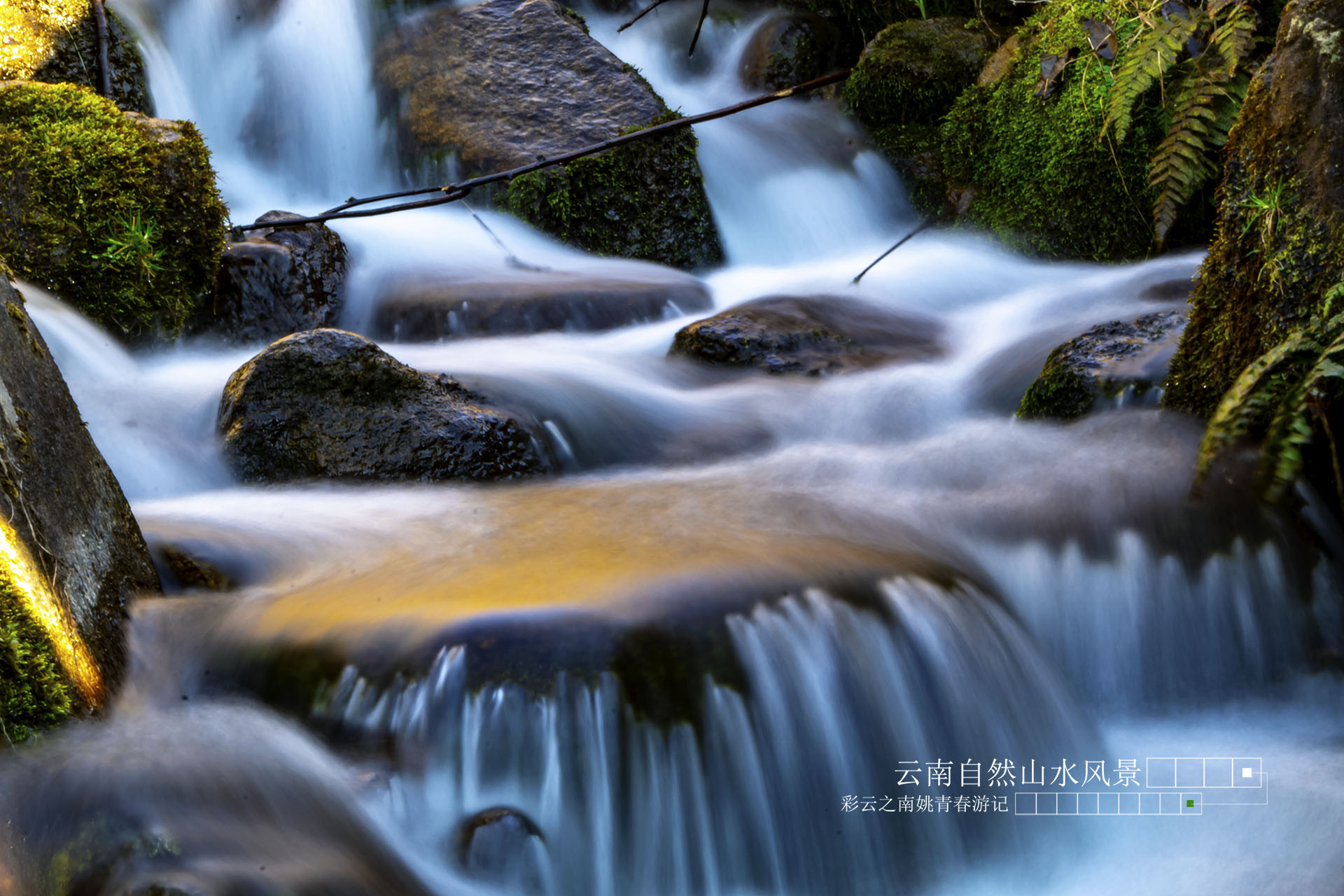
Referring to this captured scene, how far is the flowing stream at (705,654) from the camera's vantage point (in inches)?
87.6

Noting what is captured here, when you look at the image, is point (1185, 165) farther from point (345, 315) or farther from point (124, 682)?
point (124, 682)

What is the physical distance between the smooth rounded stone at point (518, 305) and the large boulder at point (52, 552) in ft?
8.98

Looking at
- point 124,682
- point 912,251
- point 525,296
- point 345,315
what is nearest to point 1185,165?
point 912,251

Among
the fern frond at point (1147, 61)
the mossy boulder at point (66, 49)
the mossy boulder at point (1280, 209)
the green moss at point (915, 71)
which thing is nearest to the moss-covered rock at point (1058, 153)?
the fern frond at point (1147, 61)

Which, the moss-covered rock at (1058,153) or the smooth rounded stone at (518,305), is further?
the moss-covered rock at (1058,153)

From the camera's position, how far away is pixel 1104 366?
3729 millimetres

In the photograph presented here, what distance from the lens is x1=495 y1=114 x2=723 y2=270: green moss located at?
A: 6547mm

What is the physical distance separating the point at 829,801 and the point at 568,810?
23.7 inches

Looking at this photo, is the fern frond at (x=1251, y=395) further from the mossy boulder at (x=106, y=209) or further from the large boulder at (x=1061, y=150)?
the mossy boulder at (x=106, y=209)

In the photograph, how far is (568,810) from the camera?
2.28 m

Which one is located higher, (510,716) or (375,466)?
(375,466)

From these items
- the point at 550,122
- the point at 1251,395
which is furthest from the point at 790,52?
the point at 1251,395

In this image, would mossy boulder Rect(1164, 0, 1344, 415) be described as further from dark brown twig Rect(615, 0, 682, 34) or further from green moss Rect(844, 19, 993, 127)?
dark brown twig Rect(615, 0, 682, 34)

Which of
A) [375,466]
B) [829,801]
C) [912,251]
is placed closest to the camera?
[829,801]
